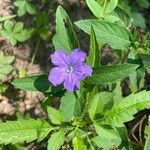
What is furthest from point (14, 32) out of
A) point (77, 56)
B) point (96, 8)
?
point (77, 56)

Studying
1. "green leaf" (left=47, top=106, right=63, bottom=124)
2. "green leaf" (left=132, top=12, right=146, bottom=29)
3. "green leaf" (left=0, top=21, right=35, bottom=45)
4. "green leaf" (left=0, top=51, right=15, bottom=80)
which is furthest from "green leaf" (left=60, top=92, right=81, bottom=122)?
"green leaf" (left=132, top=12, right=146, bottom=29)

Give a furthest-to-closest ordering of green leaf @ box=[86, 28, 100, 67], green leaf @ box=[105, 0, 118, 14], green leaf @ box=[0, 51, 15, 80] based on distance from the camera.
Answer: green leaf @ box=[0, 51, 15, 80]
green leaf @ box=[105, 0, 118, 14]
green leaf @ box=[86, 28, 100, 67]

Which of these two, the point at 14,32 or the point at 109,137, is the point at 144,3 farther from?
the point at 109,137

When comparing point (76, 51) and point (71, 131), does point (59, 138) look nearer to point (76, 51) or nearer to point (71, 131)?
point (71, 131)

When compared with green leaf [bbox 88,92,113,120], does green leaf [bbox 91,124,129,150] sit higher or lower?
lower

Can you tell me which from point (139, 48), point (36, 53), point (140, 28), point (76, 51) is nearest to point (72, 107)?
point (76, 51)

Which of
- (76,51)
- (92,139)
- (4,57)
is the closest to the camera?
(76,51)

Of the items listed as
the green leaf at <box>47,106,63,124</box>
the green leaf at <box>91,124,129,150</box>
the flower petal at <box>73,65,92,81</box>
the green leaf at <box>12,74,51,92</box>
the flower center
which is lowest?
the green leaf at <box>91,124,129,150</box>

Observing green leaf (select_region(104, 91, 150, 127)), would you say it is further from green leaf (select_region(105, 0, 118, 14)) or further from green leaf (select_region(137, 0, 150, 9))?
green leaf (select_region(137, 0, 150, 9))
